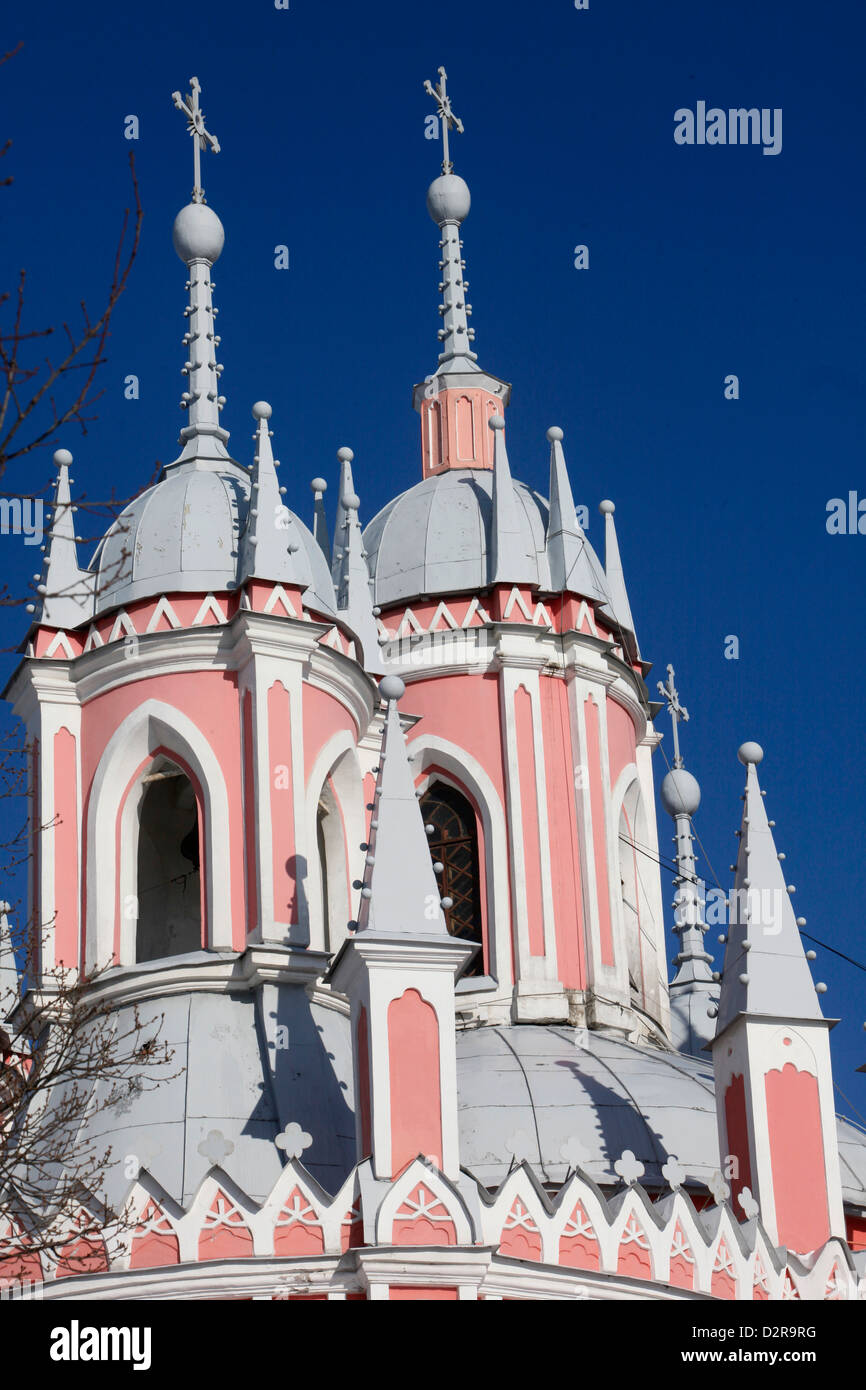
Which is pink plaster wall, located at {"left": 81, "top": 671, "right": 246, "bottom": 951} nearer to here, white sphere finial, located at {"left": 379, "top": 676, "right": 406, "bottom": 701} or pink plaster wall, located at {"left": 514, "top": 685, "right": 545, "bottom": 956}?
white sphere finial, located at {"left": 379, "top": 676, "right": 406, "bottom": 701}

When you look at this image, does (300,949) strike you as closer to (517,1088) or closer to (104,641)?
(517,1088)

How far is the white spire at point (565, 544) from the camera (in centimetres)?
2969

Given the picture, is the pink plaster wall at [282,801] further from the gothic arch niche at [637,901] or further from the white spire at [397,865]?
the gothic arch niche at [637,901]

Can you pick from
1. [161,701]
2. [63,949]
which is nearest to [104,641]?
[161,701]

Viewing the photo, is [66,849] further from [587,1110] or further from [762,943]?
[762,943]

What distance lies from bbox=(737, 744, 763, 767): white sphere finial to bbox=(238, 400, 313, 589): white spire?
477cm

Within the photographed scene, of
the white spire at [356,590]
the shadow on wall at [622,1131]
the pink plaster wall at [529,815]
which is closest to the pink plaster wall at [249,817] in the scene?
the white spire at [356,590]

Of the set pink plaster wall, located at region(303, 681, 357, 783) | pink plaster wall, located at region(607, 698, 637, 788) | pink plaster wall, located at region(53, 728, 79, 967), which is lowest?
pink plaster wall, located at region(53, 728, 79, 967)

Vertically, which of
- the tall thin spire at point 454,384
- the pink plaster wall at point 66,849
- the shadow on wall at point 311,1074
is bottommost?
the shadow on wall at point 311,1074

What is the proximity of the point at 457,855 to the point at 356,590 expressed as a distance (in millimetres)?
3247

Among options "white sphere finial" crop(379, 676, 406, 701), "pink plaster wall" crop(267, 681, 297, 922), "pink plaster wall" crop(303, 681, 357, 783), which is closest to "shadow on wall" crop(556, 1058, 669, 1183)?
"pink plaster wall" crop(267, 681, 297, 922)

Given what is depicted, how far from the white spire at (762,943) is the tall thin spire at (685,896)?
1117cm

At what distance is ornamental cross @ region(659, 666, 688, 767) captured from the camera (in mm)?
35906

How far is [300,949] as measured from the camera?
24000 mm
